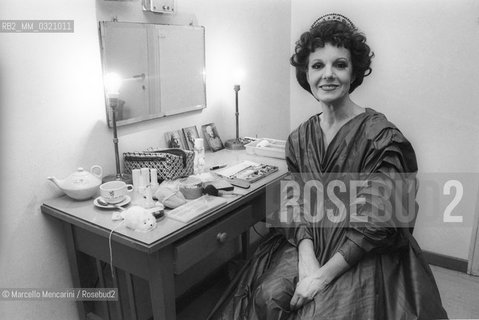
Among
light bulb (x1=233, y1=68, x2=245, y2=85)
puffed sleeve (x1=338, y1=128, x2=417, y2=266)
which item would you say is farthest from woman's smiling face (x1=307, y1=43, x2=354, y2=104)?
light bulb (x1=233, y1=68, x2=245, y2=85)

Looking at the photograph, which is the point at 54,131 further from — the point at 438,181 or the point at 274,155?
the point at 438,181

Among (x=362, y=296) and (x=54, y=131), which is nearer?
(x=362, y=296)

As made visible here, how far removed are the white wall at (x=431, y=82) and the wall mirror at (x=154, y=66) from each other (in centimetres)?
99

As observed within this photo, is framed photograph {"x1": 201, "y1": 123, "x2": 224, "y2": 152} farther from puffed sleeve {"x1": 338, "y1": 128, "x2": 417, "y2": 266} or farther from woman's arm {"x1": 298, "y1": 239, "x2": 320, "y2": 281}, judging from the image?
puffed sleeve {"x1": 338, "y1": 128, "x2": 417, "y2": 266}

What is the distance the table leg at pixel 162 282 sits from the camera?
4.16ft

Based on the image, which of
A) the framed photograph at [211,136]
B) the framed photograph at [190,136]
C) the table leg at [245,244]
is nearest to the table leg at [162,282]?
the framed photograph at [190,136]

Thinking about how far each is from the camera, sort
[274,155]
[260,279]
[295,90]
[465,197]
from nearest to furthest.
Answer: [260,279] → [274,155] → [465,197] → [295,90]

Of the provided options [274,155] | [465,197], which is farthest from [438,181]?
[274,155]

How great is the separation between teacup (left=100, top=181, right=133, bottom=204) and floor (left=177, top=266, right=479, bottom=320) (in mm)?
858

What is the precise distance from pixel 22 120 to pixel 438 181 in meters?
2.03

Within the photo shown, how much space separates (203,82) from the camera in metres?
2.08

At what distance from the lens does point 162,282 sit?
1.28 metres

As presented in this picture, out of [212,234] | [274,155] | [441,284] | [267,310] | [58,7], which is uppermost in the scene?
[58,7]

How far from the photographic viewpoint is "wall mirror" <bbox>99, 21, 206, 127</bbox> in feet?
5.37
